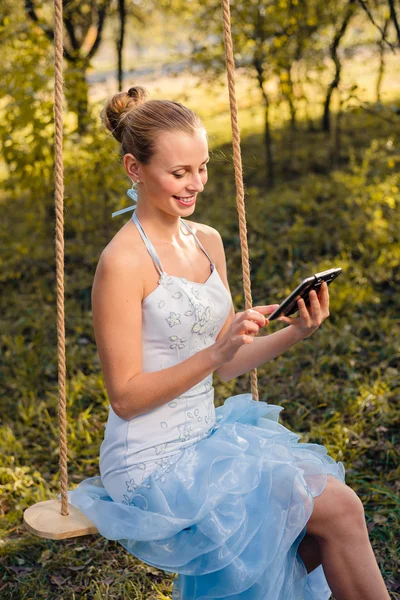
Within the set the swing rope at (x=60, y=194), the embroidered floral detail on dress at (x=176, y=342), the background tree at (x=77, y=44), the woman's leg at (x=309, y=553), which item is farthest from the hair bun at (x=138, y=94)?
the background tree at (x=77, y=44)

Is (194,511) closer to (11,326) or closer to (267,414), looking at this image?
(267,414)

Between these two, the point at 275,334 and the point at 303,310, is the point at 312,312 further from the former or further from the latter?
the point at 275,334

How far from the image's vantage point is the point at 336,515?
6.81 feet

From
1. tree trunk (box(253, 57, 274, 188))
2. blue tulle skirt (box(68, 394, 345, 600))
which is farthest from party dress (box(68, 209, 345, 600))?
tree trunk (box(253, 57, 274, 188))

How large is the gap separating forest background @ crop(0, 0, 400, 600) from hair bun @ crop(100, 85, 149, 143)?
32 cm

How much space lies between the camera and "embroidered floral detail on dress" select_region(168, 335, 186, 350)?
7.38 ft

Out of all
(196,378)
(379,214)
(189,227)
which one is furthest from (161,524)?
(379,214)

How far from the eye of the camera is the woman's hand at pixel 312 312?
7.00 ft

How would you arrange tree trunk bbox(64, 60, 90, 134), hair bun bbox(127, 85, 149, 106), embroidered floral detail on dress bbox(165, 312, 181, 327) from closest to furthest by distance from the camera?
1. embroidered floral detail on dress bbox(165, 312, 181, 327)
2. hair bun bbox(127, 85, 149, 106)
3. tree trunk bbox(64, 60, 90, 134)

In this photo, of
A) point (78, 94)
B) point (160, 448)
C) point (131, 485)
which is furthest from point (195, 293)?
point (78, 94)

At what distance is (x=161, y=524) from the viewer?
206 centimetres

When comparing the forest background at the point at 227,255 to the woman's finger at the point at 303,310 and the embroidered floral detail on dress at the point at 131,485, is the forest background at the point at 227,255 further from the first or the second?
the embroidered floral detail on dress at the point at 131,485

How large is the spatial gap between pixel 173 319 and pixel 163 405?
252 millimetres

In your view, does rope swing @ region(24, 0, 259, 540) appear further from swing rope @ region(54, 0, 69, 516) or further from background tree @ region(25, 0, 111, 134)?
background tree @ region(25, 0, 111, 134)
